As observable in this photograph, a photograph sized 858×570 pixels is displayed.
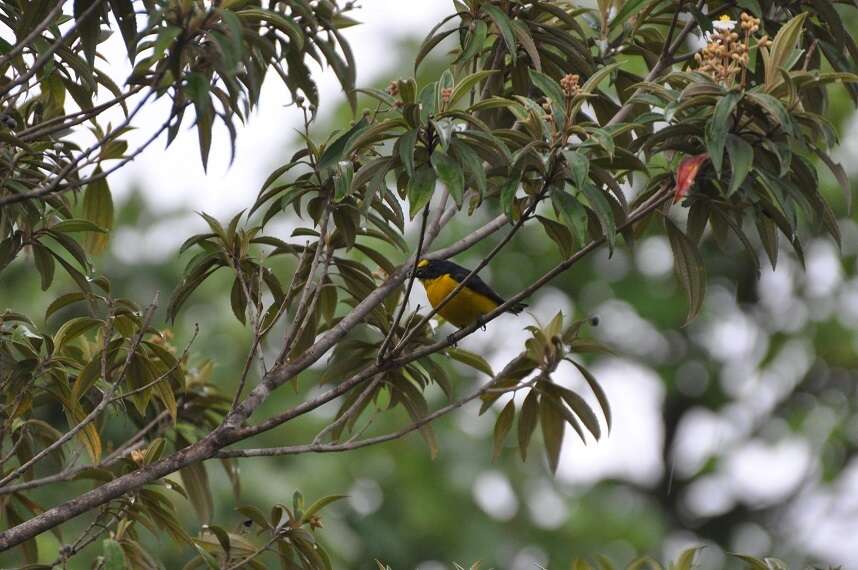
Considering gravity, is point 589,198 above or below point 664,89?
below

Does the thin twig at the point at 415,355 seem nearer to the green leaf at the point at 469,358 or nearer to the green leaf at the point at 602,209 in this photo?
the green leaf at the point at 602,209

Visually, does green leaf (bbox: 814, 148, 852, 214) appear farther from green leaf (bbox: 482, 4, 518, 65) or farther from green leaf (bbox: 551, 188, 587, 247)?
green leaf (bbox: 482, 4, 518, 65)

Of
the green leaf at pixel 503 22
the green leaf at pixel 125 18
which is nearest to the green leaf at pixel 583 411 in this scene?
the green leaf at pixel 503 22

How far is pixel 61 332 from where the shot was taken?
259 centimetres

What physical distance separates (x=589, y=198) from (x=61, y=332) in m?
1.21

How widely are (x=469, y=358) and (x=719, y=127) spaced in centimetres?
117

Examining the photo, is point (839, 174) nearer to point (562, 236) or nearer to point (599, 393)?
point (562, 236)

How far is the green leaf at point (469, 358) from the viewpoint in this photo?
3.11 meters

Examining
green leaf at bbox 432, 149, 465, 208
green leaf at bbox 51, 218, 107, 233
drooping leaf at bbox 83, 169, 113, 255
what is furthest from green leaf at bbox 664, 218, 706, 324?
drooping leaf at bbox 83, 169, 113, 255

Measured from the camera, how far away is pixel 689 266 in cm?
274

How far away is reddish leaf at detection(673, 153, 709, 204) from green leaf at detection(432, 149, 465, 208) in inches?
17.3

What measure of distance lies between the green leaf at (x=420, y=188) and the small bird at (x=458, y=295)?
7.71 ft

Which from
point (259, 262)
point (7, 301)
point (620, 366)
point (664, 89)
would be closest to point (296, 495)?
point (259, 262)

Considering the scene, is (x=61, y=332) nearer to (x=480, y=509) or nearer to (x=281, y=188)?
(x=281, y=188)
